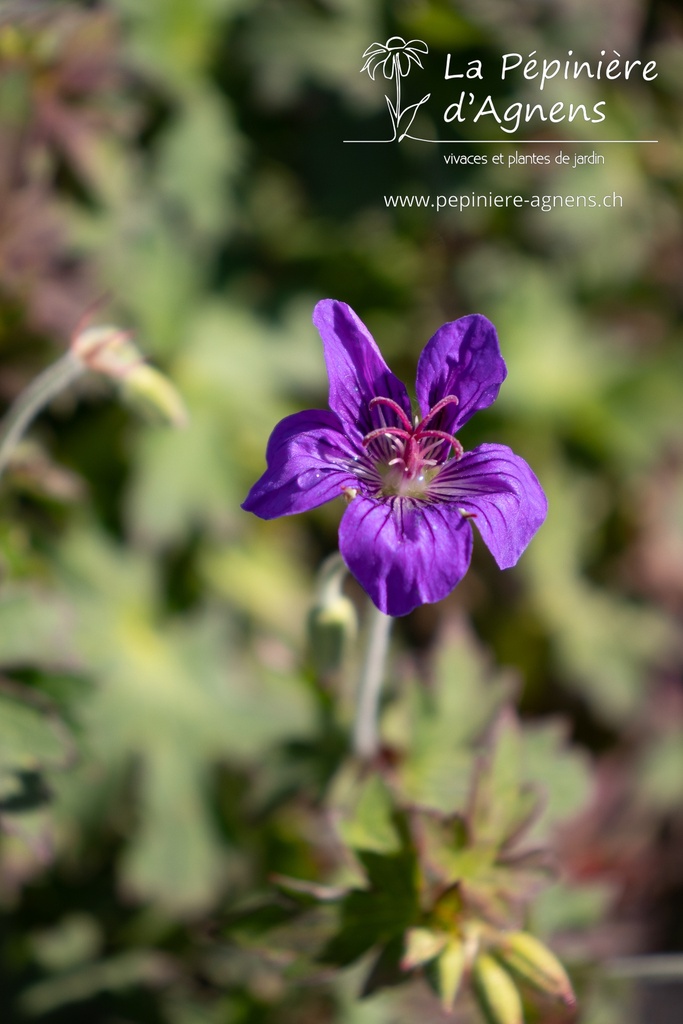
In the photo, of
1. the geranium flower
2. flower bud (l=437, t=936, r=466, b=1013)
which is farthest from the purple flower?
the geranium flower

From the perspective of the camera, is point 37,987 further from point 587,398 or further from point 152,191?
point 587,398

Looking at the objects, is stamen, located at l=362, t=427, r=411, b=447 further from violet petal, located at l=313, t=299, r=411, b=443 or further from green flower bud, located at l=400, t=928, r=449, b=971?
green flower bud, located at l=400, t=928, r=449, b=971

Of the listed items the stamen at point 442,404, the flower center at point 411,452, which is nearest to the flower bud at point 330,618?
the flower center at point 411,452

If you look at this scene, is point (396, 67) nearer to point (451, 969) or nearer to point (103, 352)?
point (103, 352)

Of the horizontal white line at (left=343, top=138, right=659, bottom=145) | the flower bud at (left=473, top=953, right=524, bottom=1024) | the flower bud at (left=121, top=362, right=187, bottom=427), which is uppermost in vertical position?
the horizontal white line at (left=343, top=138, right=659, bottom=145)

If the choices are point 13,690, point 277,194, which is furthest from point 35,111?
point 13,690

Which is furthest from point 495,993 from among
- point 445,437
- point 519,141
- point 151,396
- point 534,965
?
point 519,141
